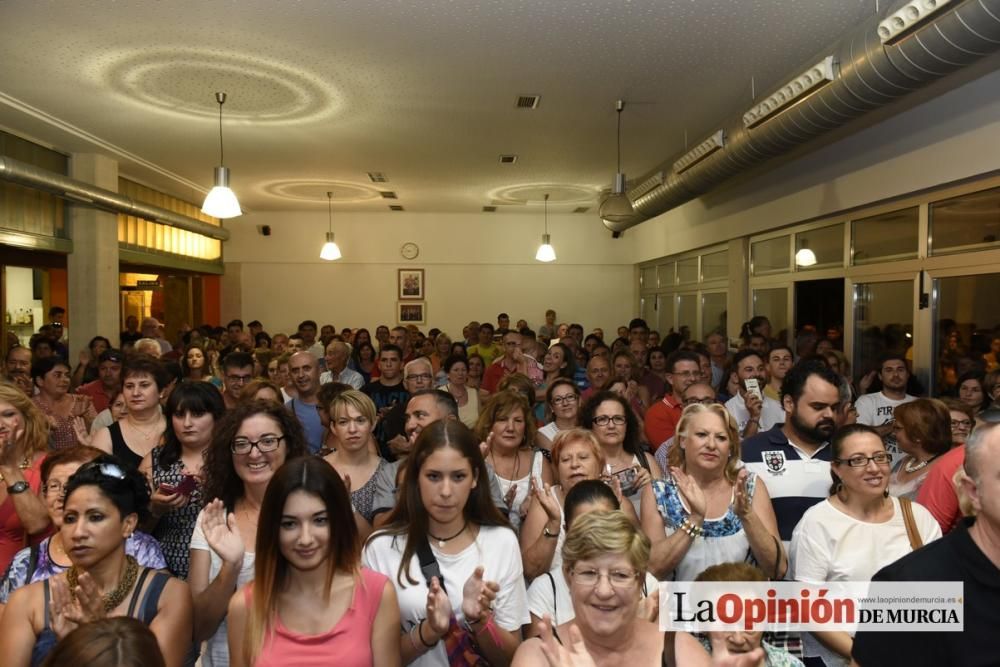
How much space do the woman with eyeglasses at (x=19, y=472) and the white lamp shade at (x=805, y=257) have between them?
24.8 ft

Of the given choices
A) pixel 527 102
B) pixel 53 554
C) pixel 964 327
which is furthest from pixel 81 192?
pixel 964 327

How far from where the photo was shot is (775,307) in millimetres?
9086

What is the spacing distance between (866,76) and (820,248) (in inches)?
164

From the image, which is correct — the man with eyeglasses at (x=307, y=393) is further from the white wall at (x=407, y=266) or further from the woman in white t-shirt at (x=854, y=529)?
the white wall at (x=407, y=266)

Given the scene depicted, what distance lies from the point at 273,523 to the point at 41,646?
2.39ft

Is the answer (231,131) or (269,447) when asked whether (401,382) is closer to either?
(269,447)

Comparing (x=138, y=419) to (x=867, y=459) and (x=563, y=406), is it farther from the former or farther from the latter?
(x=867, y=459)

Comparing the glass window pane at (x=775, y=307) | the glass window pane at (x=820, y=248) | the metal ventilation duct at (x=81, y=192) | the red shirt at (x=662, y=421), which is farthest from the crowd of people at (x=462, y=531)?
the glass window pane at (x=775, y=307)

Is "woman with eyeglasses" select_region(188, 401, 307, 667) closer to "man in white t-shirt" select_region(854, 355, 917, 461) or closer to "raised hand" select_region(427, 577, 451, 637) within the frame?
"raised hand" select_region(427, 577, 451, 637)

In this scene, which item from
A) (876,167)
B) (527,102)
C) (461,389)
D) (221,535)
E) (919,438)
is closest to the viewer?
(221,535)

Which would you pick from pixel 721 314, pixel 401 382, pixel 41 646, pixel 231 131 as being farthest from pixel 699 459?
pixel 721 314

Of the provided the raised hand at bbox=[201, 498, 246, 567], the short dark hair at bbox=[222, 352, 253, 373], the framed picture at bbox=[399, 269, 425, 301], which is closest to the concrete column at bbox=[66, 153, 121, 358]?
the short dark hair at bbox=[222, 352, 253, 373]

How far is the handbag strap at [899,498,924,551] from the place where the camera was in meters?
2.52

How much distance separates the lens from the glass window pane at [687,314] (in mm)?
11984
